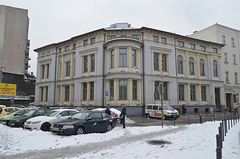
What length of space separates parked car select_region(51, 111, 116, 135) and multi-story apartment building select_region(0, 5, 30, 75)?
143 ft

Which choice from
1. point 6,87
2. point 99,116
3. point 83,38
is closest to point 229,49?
point 83,38

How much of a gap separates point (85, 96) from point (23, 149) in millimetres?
22284

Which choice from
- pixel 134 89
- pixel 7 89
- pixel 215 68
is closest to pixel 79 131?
pixel 134 89

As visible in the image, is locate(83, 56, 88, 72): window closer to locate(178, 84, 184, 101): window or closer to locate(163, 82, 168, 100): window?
locate(163, 82, 168, 100): window

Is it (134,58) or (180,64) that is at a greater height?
(134,58)

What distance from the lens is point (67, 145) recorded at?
809cm

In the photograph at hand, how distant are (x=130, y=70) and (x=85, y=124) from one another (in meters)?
15.8

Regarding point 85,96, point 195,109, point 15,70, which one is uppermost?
point 15,70

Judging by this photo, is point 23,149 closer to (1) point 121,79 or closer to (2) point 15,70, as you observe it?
(1) point 121,79

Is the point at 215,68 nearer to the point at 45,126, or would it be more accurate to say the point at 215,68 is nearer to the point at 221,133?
the point at 221,133

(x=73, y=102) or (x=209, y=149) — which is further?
(x=73, y=102)

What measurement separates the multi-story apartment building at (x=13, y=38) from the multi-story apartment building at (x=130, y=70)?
56.0 ft

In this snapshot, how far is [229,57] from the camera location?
37.2m

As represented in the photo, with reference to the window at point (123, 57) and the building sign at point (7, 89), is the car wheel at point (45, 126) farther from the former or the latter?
the building sign at point (7, 89)
